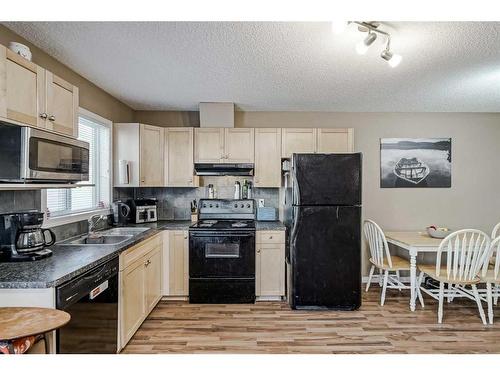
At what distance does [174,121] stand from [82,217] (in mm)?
1872

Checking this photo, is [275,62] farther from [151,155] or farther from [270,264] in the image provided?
[270,264]

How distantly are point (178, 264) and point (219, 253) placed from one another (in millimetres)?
490

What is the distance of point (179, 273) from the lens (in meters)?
3.71

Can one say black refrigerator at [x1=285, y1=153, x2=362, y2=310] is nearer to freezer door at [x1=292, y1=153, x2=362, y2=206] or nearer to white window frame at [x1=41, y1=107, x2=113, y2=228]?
freezer door at [x1=292, y1=153, x2=362, y2=206]

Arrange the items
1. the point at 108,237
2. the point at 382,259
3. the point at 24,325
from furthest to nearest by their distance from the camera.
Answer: the point at 382,259 → the point at 108,237 → the point at 24,325

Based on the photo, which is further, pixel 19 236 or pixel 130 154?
pixel 130 154

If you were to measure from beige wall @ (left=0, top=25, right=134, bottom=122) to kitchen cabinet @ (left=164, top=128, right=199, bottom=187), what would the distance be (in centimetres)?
60

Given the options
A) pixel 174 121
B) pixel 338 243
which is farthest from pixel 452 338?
pixel 174 121

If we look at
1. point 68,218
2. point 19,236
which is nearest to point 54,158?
point 19,236

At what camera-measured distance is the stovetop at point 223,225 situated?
3.64 metres

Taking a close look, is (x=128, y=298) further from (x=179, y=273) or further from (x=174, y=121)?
(x=174, y=121)

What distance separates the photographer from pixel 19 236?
6.44 feet

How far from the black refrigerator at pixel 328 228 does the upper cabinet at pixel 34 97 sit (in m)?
2.10

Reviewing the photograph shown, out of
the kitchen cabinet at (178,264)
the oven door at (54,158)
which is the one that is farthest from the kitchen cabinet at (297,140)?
the oven door at (54,158)
